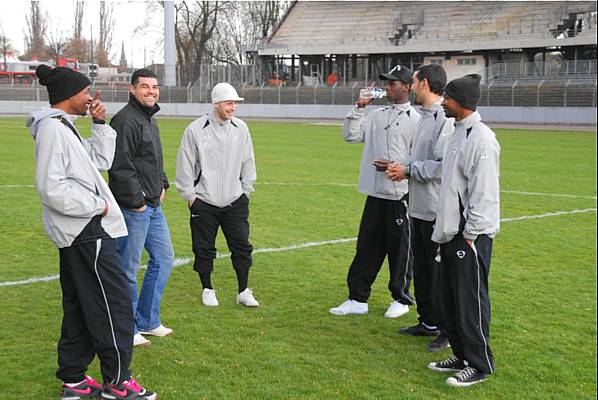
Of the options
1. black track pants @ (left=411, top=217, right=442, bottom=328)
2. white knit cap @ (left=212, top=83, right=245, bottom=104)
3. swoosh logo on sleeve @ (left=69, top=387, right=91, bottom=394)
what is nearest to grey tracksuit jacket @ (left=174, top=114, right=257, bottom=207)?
white knit cap @ (left=212, top=83, right=245, bottom=104)

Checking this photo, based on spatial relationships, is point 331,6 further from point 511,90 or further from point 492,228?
point 492,228

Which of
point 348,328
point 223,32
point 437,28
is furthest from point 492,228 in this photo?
point 223,32

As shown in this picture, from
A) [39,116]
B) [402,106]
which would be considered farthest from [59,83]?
[402,106]

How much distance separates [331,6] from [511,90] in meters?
26.3

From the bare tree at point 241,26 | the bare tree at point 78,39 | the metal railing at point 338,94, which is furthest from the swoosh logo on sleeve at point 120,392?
the bare tree at point 78,39

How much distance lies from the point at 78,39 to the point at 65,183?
8206 cm

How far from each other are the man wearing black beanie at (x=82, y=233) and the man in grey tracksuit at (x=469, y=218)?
217cm

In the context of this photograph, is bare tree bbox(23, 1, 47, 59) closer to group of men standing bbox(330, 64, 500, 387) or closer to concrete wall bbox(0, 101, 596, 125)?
concrete wall bbox(0, 101, 596, 125)

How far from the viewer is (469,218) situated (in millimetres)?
4973

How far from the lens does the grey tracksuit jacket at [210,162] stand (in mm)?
6832

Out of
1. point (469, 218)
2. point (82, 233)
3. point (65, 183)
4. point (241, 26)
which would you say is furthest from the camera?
point (241, 26)

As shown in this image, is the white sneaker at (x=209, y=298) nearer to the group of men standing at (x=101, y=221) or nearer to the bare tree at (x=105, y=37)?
the group of men standing at (x=101, y=221)

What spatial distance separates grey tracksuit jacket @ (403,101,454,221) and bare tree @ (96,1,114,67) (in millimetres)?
84100

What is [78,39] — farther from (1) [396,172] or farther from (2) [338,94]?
(1) [396,172]
